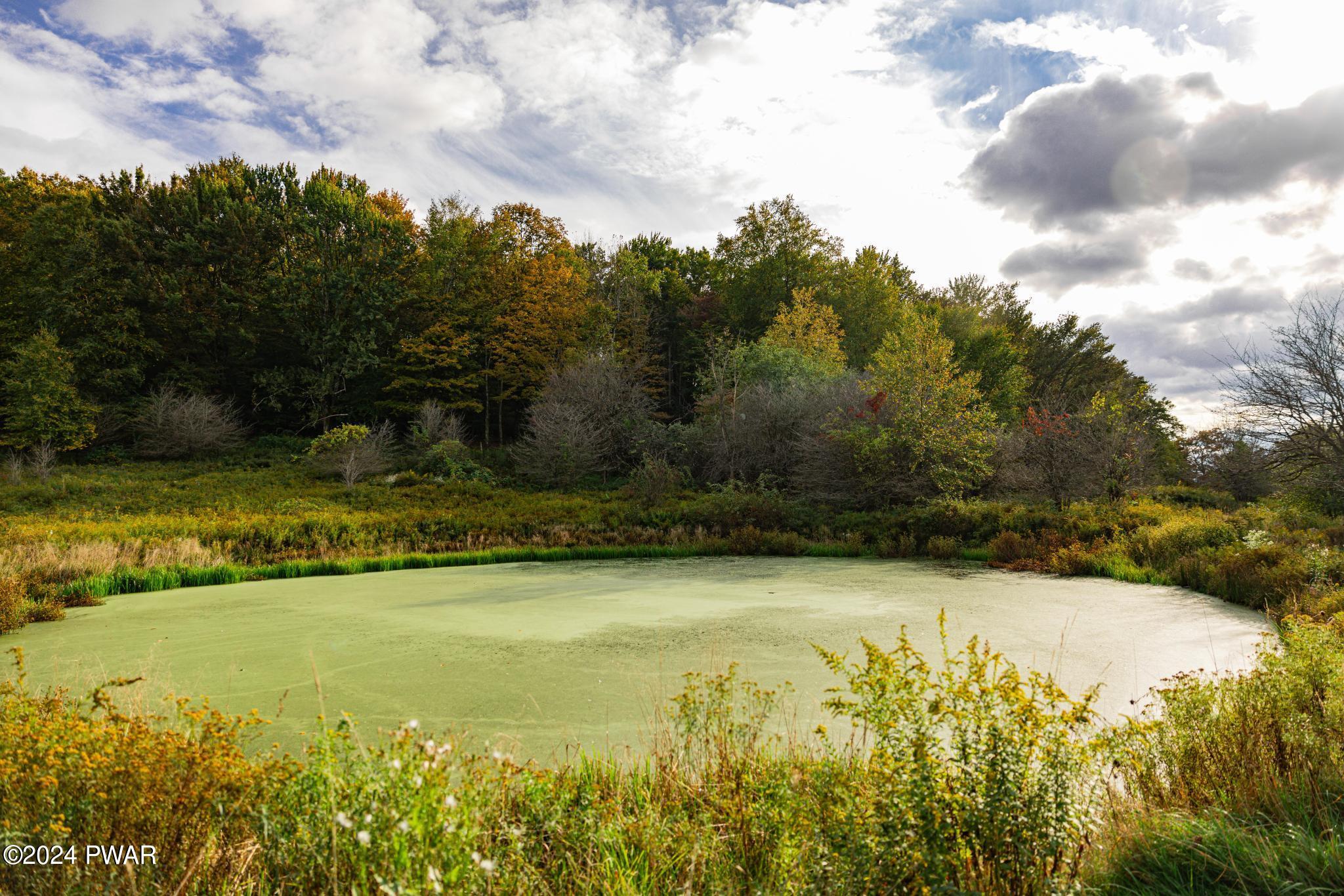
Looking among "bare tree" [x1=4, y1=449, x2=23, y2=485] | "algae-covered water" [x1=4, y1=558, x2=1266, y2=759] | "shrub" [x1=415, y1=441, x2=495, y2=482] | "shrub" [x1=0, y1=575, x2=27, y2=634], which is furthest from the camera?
"shrub" [x1=415, y1=441, x2=495, y2=482]

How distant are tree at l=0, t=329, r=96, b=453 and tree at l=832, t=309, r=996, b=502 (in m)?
22.0

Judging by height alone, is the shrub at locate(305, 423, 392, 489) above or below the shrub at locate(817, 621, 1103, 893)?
above

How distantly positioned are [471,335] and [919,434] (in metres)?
18.3

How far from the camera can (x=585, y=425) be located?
22359 mm

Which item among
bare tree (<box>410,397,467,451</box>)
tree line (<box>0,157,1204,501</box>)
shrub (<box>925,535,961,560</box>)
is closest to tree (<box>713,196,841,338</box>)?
tree line (<box>0,157,1204,501</box>)

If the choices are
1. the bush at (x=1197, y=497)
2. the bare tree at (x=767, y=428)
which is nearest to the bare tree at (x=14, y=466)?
the bare tree at (x=767, y=428)

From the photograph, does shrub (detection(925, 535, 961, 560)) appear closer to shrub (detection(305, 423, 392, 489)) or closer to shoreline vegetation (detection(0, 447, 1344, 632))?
shoreline vegetation (detection(0, 447, 1344, 632))

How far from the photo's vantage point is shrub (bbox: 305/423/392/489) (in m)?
19.9

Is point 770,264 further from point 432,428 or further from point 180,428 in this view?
point 180,428

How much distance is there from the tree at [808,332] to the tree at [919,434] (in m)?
7.53

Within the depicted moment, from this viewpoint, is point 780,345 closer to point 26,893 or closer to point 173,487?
point 173,487

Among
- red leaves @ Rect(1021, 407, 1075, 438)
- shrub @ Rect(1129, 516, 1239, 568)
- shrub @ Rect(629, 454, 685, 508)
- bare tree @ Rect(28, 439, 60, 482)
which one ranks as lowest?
shrub @ Rect(1129, 516, 1239, 568)

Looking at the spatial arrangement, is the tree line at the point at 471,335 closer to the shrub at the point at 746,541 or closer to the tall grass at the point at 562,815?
the shrub at the point at 746,541

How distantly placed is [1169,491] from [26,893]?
23.3m
